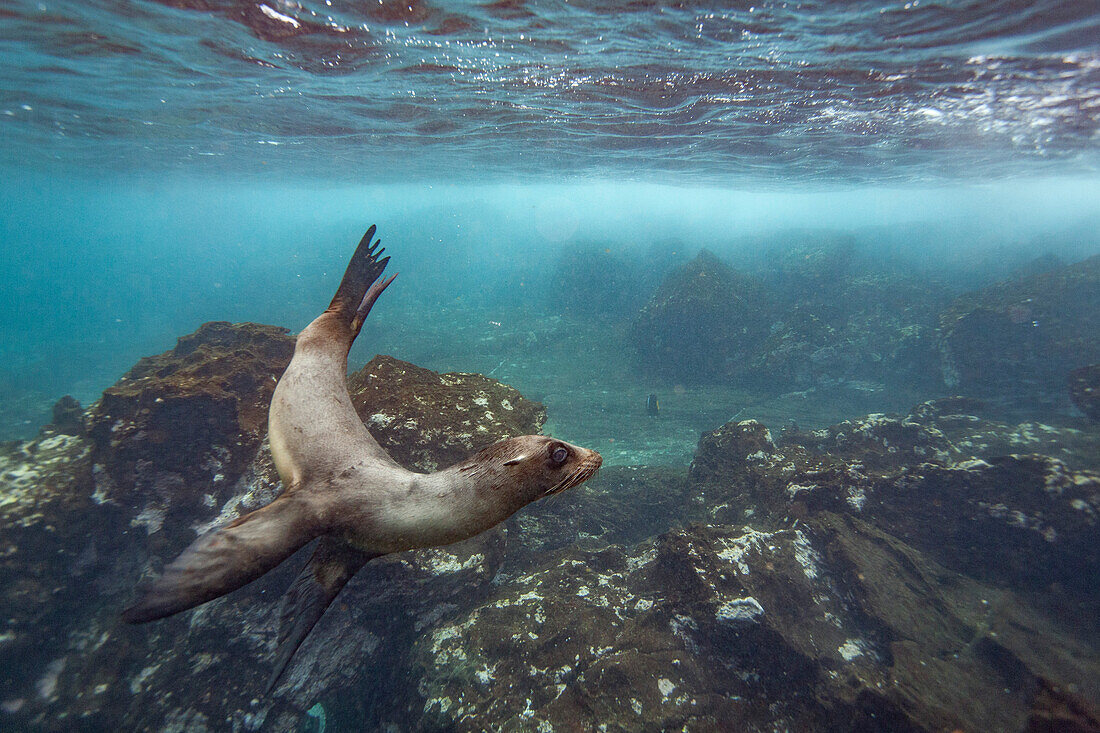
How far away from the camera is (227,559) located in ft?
5.31

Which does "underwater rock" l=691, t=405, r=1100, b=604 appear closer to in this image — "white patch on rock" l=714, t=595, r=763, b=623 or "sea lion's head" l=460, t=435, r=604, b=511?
"white patch on rock" l=714, t=595, r=763, b=623

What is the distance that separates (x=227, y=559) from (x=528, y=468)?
116 cm

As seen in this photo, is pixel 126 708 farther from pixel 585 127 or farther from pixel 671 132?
pixel 671 132

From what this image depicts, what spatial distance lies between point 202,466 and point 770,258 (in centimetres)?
3500

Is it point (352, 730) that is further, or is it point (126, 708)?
point (352, 730)

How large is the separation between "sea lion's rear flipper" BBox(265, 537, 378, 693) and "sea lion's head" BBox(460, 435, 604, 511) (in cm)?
73

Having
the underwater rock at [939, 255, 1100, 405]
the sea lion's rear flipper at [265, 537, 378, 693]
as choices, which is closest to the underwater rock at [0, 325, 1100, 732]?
the sea lion's rear flipper at [265, 537, 378, 693]

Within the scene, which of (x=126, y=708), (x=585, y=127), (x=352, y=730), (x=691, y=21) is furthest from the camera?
(x=585, y=127)

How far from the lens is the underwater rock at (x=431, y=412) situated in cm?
454

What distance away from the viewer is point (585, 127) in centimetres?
1689

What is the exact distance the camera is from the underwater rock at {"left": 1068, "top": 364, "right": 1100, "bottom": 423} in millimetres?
8508

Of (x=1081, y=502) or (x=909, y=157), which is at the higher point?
(x=909, y=157)

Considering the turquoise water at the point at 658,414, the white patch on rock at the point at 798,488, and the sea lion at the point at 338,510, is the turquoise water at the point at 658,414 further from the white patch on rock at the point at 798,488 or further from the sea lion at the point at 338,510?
the sea lion at the point at 338,510

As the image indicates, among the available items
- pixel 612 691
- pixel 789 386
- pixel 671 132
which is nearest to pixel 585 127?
pixel 671 132
